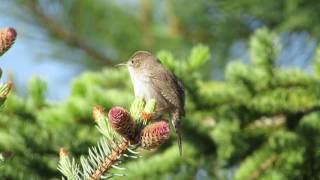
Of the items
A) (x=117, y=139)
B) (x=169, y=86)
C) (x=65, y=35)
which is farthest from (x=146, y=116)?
(x=65, y=35)

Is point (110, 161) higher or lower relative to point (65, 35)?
lower

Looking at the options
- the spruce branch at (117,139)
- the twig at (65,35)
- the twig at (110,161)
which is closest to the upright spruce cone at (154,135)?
the spruce branch at (117,139)

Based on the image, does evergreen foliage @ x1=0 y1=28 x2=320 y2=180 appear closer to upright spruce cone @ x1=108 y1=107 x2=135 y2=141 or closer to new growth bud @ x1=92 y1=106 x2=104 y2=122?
new growth bud @ x1=92 y1=106 x2=104 y2=122

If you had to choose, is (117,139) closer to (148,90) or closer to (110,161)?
(110,161)

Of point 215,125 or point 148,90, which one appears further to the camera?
point 148,90

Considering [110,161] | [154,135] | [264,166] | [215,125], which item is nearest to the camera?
[154,135]

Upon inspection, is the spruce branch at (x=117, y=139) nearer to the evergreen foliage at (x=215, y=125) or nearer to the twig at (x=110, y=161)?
the twig at (x=110, y=161)
